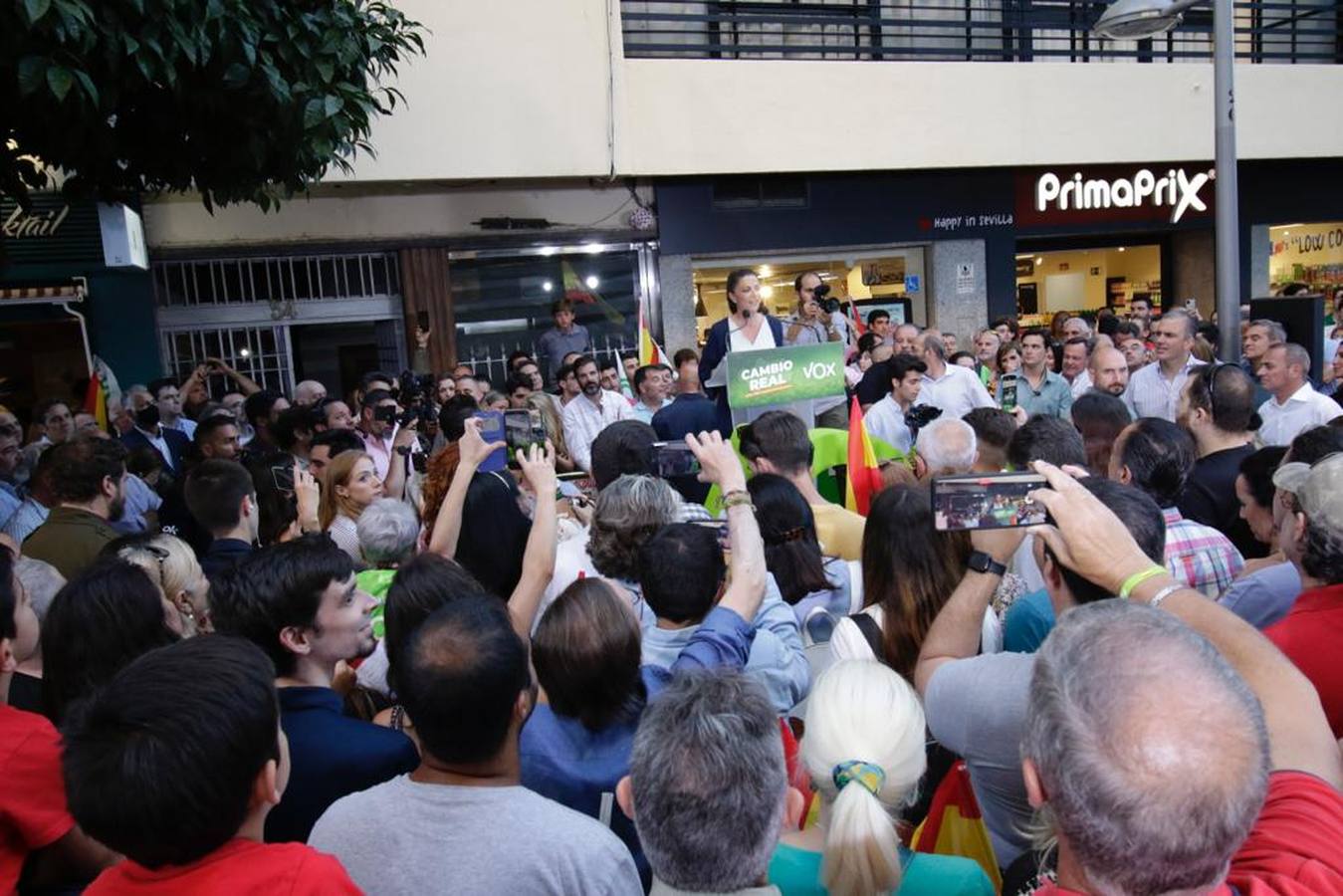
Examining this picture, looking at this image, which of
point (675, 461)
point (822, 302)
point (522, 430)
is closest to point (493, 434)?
point (522, 430)

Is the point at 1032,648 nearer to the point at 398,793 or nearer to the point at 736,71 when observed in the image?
the point at 398,793

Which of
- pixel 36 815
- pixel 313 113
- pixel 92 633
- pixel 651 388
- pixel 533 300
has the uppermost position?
pixel 313 113

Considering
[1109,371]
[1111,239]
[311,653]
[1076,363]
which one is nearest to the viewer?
[311,653]

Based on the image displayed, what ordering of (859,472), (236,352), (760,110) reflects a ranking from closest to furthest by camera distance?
(859,472)
(236,352)
(760,110)

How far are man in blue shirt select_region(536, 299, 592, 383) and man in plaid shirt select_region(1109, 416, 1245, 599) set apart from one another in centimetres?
817

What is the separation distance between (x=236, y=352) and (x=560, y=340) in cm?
364

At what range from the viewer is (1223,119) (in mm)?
6371

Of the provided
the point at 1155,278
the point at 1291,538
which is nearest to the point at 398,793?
the point at 1291,538

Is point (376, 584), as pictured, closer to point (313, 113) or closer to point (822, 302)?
point (313, 113)

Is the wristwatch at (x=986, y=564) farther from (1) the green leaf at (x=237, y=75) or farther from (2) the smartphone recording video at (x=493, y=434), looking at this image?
(1) the green leaf at (x=237, y=75)

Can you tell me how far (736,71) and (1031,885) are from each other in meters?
10.8

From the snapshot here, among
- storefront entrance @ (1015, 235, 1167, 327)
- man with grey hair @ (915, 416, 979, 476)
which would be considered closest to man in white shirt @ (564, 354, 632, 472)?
man with grey hair @ (915, 416, 979, 476)

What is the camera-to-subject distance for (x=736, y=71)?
11.2m

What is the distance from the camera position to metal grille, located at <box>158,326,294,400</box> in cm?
1072
